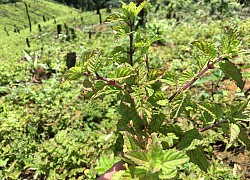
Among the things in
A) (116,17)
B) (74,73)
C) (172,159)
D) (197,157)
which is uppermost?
(116,17)

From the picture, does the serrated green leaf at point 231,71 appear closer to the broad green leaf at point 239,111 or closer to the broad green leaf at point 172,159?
the broad green leaf at point 239,111

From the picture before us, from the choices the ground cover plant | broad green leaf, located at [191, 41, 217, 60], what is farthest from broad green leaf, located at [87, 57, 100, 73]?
broad green leaf, located at [191, 41, 217, 60]

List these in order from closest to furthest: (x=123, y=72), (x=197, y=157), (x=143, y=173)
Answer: (x=143, y=173)
(x=123, y=72)
(x=197, y=157)

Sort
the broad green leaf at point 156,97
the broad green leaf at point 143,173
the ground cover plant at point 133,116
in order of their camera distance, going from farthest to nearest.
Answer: the broad green leaf at point 156,97, the ground cover plant at point 133,116, the broad green leaf at point 143,173

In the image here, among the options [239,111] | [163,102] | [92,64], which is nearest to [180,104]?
[163,102]

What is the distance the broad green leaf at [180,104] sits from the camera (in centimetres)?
115

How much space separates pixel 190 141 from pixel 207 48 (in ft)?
1.61

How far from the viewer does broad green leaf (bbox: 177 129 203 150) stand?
124 centimetres

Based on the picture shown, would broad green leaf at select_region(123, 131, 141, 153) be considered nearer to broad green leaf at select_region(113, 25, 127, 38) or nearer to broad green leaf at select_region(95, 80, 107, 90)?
broad green leaf at select_region(95, 80, 107, 90)

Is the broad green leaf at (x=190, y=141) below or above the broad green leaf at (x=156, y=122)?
below

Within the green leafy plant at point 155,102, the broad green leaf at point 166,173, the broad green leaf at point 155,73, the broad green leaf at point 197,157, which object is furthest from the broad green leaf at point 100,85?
the broad green leaf at point 197,157

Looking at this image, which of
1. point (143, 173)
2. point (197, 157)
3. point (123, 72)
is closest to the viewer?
point (143, 173)

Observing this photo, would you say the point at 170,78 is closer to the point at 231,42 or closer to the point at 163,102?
the point at 163,102

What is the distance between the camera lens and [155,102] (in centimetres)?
129
